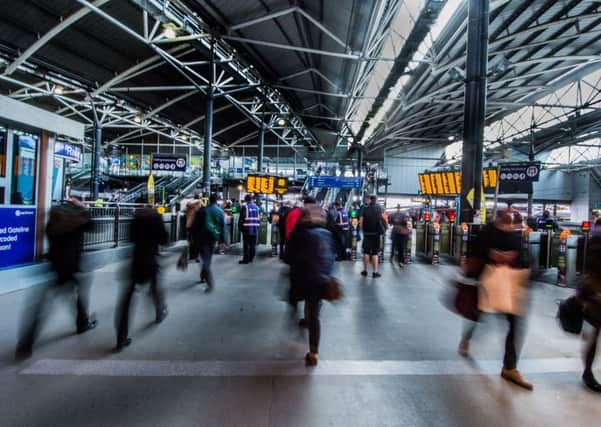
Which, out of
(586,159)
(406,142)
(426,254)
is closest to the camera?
(426,254)

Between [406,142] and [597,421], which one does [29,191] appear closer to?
[597,421]

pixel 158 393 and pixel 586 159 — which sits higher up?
pixel 586 159

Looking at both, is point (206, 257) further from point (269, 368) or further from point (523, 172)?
point (523, 172)

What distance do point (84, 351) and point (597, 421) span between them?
4721 mm

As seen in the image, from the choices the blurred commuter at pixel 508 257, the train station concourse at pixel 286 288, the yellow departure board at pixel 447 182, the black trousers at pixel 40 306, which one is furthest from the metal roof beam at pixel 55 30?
the blurred commuter at pixel 508 257

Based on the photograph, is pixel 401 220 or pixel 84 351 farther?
pixel 401 220

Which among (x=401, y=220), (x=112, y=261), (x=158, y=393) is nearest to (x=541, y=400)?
(x=158, y=393)

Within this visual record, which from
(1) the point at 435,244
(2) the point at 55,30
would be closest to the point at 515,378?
(1) the point at 435,244

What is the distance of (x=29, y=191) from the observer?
5902mm

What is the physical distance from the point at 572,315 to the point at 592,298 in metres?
0.28

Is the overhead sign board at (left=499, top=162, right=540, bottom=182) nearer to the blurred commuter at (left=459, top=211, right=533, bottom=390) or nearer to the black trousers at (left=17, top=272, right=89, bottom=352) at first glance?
the blurred commuter at (left=459, top=211, right=533, bottom=390)

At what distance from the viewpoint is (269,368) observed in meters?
3.25

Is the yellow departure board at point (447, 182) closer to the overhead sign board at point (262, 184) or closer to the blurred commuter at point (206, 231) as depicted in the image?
the overhead sign board at point (262, 184)

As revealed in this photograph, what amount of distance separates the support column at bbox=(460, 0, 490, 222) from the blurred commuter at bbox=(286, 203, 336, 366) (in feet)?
20.6
